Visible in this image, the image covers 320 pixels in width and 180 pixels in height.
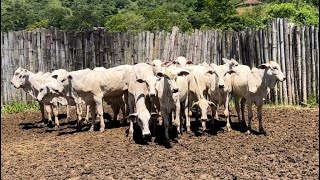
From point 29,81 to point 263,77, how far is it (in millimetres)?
7168

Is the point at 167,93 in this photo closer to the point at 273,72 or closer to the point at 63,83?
the point at 273,72

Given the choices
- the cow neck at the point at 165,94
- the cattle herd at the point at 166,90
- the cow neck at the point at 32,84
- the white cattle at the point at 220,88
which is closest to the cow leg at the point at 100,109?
the cattle herd at the point at 166,90

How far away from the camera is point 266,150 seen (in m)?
8.72

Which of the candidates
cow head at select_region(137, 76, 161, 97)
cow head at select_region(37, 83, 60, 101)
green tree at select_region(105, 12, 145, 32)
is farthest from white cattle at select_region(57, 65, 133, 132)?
green tree at select_region(105, 12, 145, 32)

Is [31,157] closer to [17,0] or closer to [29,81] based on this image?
[29,81]

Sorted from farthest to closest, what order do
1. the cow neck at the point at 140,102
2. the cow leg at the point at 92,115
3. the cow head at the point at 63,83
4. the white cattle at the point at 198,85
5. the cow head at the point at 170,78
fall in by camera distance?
1. the cow head at the point at 63,83
2. the cow leg at the point at 92,115
3. the white cattle at the point at 198,85
4. the cow neck at the point at 140,102
5. the cow head at the point at 170,78

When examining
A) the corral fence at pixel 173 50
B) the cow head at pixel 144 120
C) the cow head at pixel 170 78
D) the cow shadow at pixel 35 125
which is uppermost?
the corral fence at pixel 173 50

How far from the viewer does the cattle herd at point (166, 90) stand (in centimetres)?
965

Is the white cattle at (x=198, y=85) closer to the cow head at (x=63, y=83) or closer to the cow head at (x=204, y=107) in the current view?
the cow head at (x=204, y=107)

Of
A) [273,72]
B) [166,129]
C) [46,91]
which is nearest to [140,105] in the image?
[166,129]

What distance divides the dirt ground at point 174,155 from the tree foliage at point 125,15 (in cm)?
2442

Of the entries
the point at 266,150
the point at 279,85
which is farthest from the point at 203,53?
the point at 266,150

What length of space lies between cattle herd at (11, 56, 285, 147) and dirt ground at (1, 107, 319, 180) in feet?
1.51

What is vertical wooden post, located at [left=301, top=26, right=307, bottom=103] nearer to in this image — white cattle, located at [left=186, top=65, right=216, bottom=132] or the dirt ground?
the dirt ground
